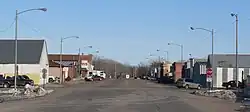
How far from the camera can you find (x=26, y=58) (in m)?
89.2

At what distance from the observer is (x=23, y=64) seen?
8800cm

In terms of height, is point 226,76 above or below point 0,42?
below

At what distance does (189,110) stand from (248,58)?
64.7 metres

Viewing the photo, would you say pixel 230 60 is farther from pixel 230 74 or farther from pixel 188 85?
pixel 188 85

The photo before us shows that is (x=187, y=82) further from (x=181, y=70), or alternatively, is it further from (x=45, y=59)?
(x=181, y=70)

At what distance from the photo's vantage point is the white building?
287 ft

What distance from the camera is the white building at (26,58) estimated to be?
87375mm

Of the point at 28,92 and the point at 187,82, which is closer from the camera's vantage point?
the point at 28,92

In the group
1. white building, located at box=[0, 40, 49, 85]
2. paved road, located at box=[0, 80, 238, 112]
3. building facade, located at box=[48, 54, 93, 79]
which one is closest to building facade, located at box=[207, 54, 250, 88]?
white building, located at box=[0, 40, 49, 85]

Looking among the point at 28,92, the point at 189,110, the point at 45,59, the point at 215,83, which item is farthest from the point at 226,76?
the point at 189,110

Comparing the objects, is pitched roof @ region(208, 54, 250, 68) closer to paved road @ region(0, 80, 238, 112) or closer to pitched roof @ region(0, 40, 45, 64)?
pitched roof @ region(0, 40, 45, 64)

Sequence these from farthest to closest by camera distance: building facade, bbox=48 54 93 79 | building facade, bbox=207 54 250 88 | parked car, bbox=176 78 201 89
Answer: building facade, bbox=48 54 93 79, building facade, bbox=207 54 250 88, parked car, bbox=176 78 201 89

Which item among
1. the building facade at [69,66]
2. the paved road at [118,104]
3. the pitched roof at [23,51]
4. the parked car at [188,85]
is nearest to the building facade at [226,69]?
the parked car at [188,85]

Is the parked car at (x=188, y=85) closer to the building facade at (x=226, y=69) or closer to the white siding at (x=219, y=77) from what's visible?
the building facade at (x=226, y=69)
